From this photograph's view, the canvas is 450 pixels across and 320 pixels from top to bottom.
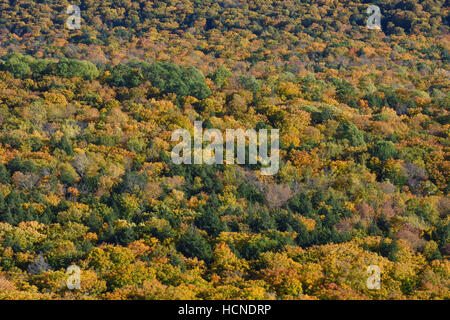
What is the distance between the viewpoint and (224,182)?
190 feet

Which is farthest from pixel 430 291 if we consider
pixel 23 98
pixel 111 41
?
pixel 111 41

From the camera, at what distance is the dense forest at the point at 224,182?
1559 inches

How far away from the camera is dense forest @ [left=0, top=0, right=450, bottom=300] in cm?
3959

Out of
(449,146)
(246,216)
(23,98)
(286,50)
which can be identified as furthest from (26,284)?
(286,50)

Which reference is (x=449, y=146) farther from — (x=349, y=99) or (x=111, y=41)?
(x=111, y=41)

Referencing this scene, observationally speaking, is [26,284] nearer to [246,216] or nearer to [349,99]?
[246,216]

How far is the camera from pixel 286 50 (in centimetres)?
12194

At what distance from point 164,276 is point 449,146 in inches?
1643

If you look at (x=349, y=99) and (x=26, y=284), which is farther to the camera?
(x=349, y=99)

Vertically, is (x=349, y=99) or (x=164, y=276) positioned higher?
(x=349, y=99)

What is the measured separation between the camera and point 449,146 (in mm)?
66312
